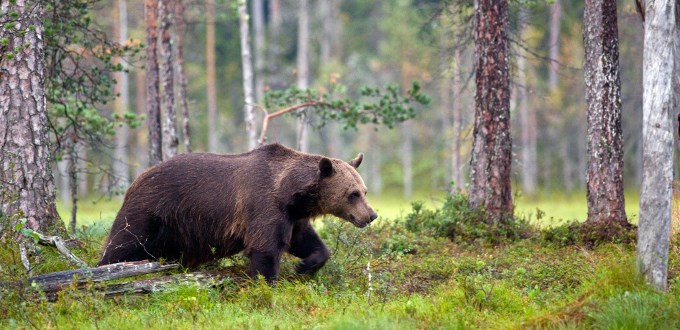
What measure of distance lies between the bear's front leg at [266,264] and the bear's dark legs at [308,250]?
0.63 meters

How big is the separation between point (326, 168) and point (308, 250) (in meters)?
1.20

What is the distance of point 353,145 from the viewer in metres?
61.3

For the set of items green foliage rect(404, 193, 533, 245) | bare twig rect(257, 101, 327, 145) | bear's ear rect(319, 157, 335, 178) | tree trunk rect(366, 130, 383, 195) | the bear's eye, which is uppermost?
bare twig rect(257, 101, 327, 145)

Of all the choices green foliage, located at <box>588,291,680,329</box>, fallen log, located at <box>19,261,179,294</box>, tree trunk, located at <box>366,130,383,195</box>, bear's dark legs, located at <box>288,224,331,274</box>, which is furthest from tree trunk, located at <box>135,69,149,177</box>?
green foliage, located at <box>588,291,680,329</box>

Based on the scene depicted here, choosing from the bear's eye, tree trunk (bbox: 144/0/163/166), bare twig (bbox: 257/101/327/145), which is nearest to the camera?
the bear's eye

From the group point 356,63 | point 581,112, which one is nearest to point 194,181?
point 581,112

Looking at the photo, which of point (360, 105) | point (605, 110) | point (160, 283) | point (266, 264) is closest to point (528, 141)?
point (360, 105)

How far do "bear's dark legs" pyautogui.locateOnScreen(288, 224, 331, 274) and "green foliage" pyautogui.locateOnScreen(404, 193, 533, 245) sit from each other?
12.1 ft

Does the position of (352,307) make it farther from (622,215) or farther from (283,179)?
(622,215)

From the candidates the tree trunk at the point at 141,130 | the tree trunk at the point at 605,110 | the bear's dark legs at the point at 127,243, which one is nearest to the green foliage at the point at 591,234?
the tree trunk at the point at 605,110

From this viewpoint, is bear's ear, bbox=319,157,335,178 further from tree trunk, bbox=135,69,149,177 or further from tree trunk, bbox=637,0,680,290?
tree trunk, bbox=135,69,149,177

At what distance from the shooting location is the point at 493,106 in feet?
46.7

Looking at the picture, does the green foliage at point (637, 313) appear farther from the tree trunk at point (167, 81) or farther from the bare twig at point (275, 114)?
the tree trunk at point (167, 81)

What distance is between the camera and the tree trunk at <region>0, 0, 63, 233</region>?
35.4 ft
